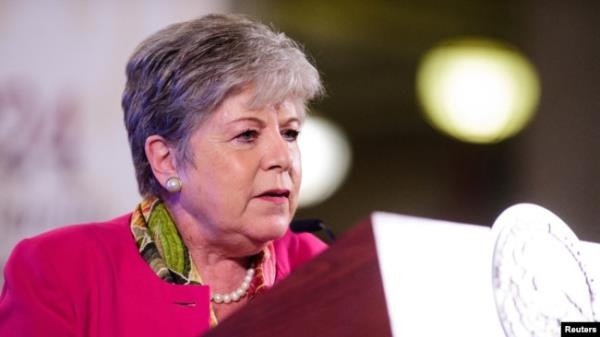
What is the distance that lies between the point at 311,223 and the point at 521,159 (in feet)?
11.5

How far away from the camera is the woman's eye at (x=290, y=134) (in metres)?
1.61

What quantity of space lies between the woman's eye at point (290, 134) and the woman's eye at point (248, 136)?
0.06m

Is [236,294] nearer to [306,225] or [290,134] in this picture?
[306,225]

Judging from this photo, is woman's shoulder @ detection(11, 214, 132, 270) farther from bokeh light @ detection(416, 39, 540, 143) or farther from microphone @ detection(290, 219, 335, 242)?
bokeh light @ detection(416, 39, 540, 143)

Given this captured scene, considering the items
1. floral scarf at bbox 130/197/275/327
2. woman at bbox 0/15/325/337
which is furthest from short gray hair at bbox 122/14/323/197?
floral scarf at bbox 130/197/275/327

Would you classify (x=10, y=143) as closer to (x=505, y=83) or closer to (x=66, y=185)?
(x=66, y=185)

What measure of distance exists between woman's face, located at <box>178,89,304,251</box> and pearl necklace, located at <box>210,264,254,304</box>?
11cm

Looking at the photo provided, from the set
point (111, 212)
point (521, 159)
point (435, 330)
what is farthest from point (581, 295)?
point (521, 159)

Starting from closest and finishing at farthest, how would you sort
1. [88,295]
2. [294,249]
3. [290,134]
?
1. [88,295]
2. [290,134]
3. [294,249]

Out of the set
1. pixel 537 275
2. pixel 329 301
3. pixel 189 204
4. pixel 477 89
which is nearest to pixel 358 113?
pixel 477 89

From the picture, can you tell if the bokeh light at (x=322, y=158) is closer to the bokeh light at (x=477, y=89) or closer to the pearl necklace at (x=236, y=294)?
the bokeh light at (x=477, y=89)

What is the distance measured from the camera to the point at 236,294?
1.63 meters

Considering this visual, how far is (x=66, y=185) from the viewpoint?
Result: 99.1 inches

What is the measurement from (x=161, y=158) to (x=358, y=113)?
4619 millimetres
